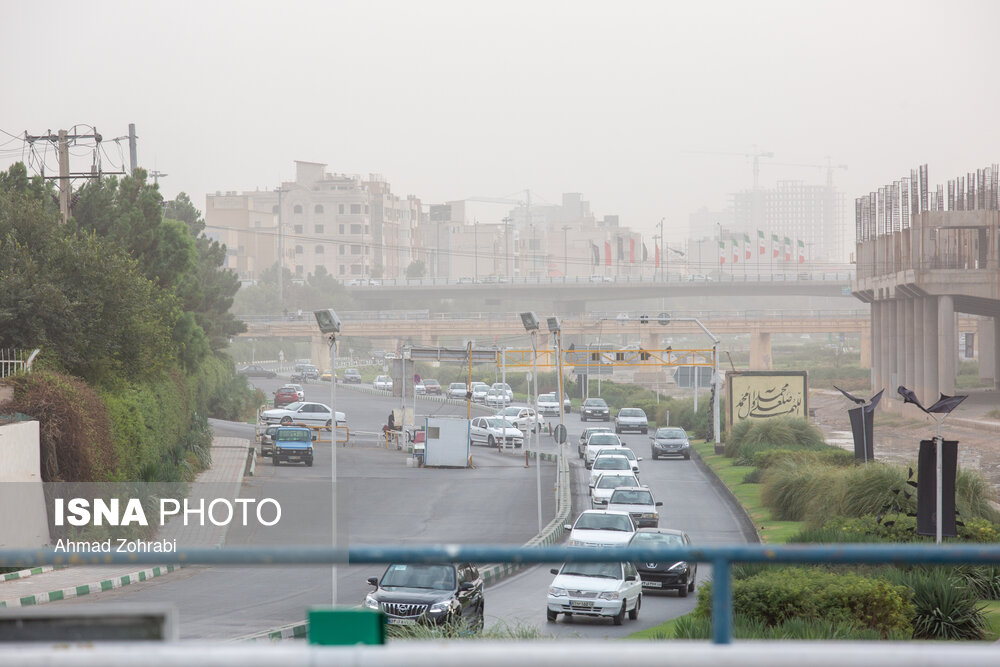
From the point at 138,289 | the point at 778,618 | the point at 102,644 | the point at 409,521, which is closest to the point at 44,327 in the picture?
the point at 138,289

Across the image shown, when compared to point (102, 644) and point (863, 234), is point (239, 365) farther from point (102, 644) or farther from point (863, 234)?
point (102, 644)

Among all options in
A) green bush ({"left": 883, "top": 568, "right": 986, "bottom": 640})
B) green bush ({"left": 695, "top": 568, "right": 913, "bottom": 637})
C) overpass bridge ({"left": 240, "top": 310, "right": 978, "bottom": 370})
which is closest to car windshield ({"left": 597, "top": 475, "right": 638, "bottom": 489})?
green bush ({"left": 883, "top": 568, "right": 986, "bottom": 640})

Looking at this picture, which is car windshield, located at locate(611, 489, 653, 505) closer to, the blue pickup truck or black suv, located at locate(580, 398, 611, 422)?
the blue pickup truck

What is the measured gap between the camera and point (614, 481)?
116 feet

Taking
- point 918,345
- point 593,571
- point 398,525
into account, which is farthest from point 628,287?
point 593,571

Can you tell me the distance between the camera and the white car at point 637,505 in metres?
30.7

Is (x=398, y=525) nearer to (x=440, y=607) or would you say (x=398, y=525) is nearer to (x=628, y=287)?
(x=440, y=607)

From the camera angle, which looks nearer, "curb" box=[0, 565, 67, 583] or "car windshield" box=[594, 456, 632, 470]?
"curb" box=[0, 565, 67, 583]

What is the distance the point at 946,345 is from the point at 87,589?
5337 cm

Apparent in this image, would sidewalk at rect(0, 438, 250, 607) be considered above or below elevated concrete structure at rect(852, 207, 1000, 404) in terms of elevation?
below

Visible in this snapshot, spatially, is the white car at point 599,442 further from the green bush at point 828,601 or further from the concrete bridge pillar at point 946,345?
the green bush at point 828,601

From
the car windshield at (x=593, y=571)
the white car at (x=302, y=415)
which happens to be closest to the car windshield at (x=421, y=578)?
the car windshield at (x=593, y=571)

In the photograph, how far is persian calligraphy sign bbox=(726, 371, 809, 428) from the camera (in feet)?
179

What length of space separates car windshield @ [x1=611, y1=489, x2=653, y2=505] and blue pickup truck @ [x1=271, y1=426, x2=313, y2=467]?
1946 centimetres
